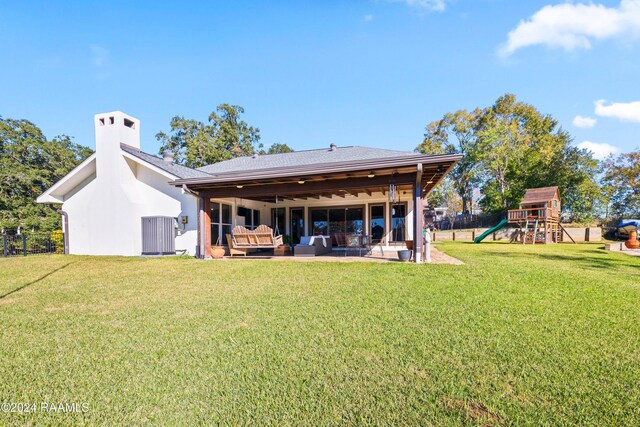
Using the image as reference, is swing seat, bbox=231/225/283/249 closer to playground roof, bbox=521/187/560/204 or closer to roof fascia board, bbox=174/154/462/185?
roof fascia board, bbox=174/154/462/185

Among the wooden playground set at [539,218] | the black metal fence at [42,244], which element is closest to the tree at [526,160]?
the wooden playground set at [539,218]

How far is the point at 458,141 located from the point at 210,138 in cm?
2572

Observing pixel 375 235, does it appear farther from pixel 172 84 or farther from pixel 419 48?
pixel 172 84

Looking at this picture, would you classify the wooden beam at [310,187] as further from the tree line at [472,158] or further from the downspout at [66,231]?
the tree line at [472,158]

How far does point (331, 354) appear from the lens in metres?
2.66

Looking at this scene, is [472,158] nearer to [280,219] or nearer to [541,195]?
[541,195]

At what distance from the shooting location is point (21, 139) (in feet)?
73.7

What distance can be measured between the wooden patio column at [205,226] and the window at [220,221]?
155 centimetres

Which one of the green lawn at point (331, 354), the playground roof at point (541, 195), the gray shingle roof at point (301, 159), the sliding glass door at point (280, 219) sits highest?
the gray shingle roof at point (301, 159)

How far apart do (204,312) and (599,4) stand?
45.4 ft

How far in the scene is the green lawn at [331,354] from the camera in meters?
1.90

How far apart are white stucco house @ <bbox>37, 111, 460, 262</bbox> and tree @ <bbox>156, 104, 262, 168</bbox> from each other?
13.2m

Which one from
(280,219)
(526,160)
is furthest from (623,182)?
(280,219)

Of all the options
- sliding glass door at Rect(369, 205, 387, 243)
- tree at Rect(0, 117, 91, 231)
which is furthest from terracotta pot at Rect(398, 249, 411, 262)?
tree at Rect(0, 117, 91, 231)
